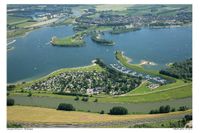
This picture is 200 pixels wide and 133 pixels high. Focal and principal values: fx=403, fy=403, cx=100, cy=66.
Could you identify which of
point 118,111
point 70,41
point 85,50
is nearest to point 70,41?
point 70,41

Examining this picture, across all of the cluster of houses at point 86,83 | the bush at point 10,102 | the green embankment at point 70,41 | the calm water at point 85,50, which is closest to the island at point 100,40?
the calm water at point 85,50

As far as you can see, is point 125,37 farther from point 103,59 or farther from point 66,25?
point 66,25

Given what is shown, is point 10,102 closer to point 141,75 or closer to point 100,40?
point 100,40

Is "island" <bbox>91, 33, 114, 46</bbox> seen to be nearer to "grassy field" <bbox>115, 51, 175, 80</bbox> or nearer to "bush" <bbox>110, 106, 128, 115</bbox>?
"grassy field" <bbox>115, 51, 175, 80</bbox>

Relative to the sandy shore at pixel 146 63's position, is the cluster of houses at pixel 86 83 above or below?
below

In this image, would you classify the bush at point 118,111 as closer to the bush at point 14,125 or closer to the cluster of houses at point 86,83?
the cluster of houses at point 86,83

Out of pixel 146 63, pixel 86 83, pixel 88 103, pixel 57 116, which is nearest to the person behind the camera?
pixel 57 116
